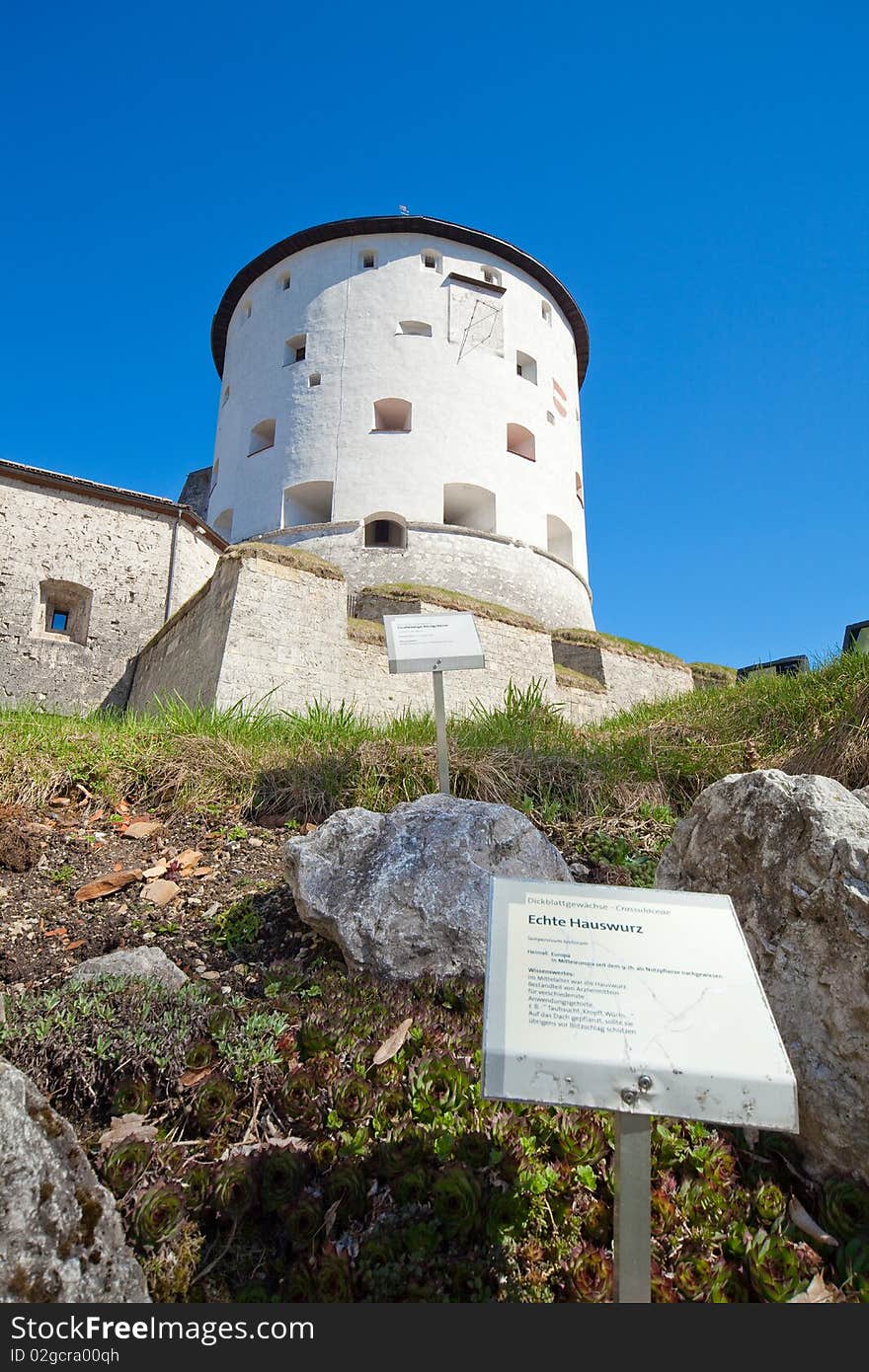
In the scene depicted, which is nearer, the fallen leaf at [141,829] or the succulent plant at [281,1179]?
the succulent plant at [281,1179]

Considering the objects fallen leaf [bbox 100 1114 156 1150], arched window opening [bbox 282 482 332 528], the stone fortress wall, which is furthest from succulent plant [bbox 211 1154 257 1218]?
arched window opening [bbox 282 482 332 528]

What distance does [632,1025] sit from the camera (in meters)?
1.83

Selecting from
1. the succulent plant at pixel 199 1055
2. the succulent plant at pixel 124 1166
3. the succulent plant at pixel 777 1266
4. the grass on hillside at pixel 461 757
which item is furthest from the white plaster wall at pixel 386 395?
the succulent plant at pixel 777 1266

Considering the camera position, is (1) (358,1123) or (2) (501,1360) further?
(1) (358,1123)

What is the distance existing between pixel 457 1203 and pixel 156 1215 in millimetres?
789

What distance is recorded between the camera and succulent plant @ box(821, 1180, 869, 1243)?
219 cm

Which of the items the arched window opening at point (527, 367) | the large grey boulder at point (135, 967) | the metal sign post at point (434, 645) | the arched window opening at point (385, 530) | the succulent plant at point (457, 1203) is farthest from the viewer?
the arched window opening at point (527, 367)

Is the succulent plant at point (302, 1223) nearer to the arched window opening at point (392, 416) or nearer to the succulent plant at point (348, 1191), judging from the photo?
the succulent plant at point (348, 1191)

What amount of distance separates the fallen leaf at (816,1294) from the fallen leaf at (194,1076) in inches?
71.0

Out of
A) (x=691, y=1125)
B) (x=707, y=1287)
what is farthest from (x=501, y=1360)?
(x=691, y=1125)

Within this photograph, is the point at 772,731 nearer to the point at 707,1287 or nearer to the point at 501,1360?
the point at 707,1287

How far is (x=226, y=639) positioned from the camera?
10438 mm

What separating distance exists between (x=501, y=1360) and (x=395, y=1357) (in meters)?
0.22

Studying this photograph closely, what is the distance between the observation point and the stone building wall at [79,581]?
15.1 metres
